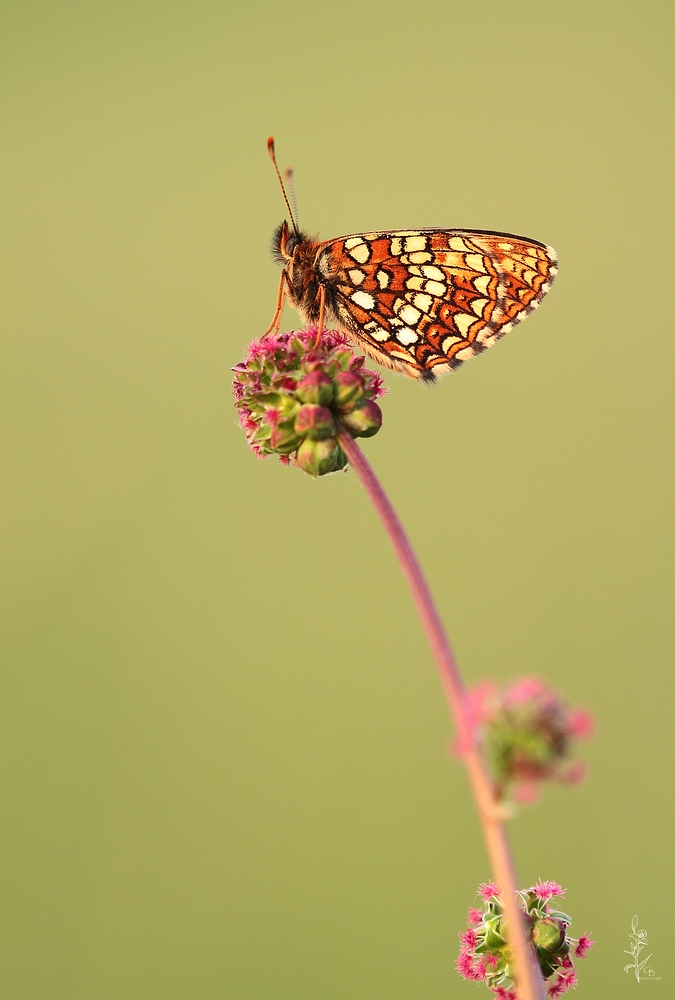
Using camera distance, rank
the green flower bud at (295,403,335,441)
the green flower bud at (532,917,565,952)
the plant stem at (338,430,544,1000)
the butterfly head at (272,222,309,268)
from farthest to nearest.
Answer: the butterfly head at (272,222,309,268)
the green flower bud at (295,403,335,441)
the green flower bud at (532,917,565,952)
the plant stem at (338,430,544,1000)

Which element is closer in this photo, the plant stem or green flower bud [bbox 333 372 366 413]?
the plant stem

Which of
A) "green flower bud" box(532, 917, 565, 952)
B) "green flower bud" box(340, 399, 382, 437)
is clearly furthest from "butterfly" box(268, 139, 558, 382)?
"green flower bud" box(532, 917, 565, 952)

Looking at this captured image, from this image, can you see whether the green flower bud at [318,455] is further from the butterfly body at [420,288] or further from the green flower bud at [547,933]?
the butterfly body at [420,288]

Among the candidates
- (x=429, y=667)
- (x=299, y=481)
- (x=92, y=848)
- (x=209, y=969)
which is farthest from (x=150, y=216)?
(x=209, y=969)

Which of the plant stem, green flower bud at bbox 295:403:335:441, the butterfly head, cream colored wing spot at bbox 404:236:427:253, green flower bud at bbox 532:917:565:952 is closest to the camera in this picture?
the plant stem

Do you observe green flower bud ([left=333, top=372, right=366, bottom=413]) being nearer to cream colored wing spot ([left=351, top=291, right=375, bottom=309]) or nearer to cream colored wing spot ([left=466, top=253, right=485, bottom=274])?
cream colored wing spot ([left=351, top=291, right=375, bottom=309])
